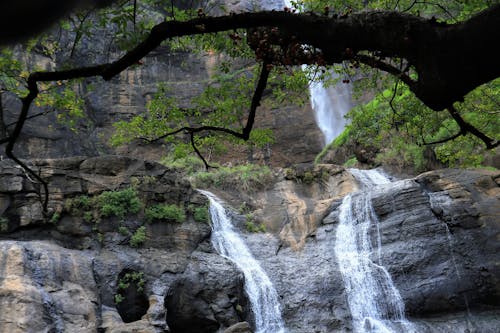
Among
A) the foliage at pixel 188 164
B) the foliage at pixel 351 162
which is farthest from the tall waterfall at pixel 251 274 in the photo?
the foliage at pixel 351 162

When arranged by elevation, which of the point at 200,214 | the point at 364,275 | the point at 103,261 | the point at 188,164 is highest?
the point at 188,164

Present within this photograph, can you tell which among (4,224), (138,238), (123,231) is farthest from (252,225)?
(4,224)

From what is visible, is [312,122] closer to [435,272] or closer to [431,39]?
[435,272]

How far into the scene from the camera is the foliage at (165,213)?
1453 cm

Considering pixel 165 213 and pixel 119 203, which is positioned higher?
pixel 119 203

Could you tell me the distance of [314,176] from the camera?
20359mm

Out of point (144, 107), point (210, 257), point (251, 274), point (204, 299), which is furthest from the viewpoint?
point (144, 107)

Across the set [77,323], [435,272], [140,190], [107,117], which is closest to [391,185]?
[435,272]

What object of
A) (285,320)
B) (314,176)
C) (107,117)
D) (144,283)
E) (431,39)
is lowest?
(285,320)

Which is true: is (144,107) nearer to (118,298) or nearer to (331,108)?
(331,108)

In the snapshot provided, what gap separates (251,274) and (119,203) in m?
4.65

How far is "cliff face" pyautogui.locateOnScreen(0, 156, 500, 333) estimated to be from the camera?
11586 mm

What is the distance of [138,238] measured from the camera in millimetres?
13727

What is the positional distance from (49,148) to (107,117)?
6.02 m
